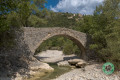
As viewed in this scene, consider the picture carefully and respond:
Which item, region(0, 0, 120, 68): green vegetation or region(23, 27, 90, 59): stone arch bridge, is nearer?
region(0, 0, 120, 68): green vegetation

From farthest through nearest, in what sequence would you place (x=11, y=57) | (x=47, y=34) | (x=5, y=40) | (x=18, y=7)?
(x=47, y=34) → (x=11, y=57) → (x=5, y=40) → (x=18, y=7)

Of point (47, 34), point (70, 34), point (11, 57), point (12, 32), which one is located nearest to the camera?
point (12, 32)

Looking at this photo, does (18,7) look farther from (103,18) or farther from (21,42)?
(103,18)

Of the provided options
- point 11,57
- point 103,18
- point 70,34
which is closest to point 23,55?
point 11,57

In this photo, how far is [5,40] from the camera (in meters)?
8.72

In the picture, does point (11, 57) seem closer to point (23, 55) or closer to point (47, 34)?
point (23, 55)

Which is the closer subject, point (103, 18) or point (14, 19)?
point (14, 19)

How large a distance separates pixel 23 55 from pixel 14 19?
405 centimetres

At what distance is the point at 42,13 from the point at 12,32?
38.3ft

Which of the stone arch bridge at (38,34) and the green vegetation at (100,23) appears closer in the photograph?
the green vegetation at (100,23)

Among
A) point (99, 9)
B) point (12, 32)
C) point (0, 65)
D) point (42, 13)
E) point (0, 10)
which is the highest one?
point (42, 13)

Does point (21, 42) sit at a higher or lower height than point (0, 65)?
higher

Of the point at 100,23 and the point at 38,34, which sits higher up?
the point at 100,23

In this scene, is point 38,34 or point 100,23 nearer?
point 100,23
